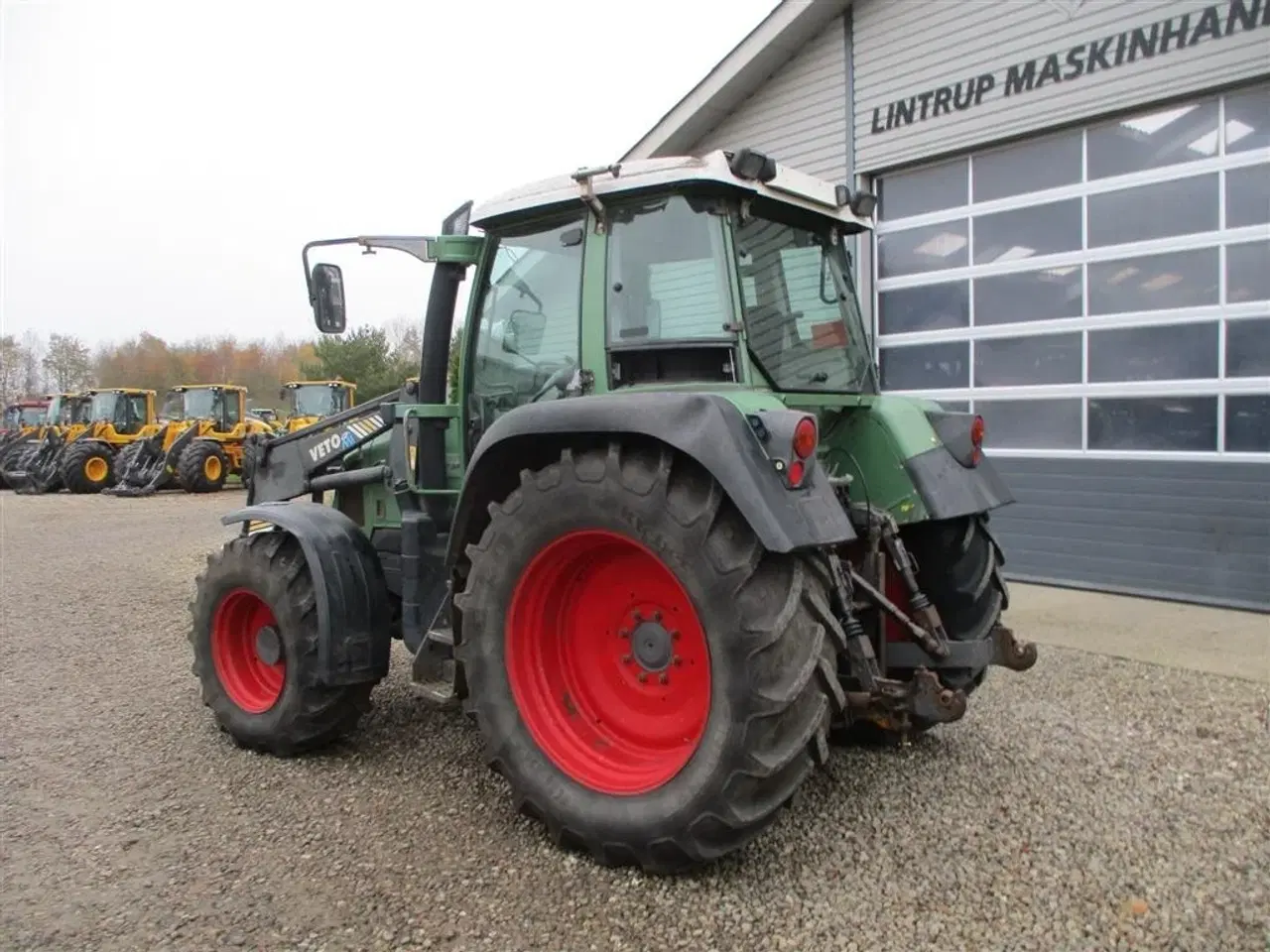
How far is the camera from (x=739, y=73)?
8.70 meters

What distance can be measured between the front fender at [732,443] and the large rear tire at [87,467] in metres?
19.8

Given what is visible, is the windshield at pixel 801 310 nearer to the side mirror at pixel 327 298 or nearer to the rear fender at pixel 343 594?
the side mirror at pixel 327 298

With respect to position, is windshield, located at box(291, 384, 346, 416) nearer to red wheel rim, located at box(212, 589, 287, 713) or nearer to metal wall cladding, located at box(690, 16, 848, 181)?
metal wall cladding, located at box(690, 16, 848, 181)

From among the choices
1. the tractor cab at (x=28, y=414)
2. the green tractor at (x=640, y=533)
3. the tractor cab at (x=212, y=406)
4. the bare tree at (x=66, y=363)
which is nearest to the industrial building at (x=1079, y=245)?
the green tractor at (x=640, y=533)

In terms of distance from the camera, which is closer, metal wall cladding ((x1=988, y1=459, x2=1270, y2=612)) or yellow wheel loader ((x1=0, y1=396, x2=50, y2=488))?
metal wall cladding ((x1=988, y1=459, x2=1270, y2=612))

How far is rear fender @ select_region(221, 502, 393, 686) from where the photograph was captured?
3.81 m

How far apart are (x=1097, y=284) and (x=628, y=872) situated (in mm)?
6008

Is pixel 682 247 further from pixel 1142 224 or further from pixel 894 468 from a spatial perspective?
pixel 1142 224

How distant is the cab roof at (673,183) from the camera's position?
10.5 feet

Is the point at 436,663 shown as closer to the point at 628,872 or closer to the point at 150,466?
the point at 628,872

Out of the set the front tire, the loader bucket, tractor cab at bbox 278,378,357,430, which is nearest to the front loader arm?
the front tire

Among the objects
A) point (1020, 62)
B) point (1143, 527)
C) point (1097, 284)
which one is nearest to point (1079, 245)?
point (1097, 284)

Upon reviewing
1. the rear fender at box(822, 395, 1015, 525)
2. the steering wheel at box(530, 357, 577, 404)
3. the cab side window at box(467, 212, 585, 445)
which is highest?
the cab side window at box(467, 212, 585, 445)

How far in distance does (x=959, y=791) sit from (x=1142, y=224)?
16.7 ft
